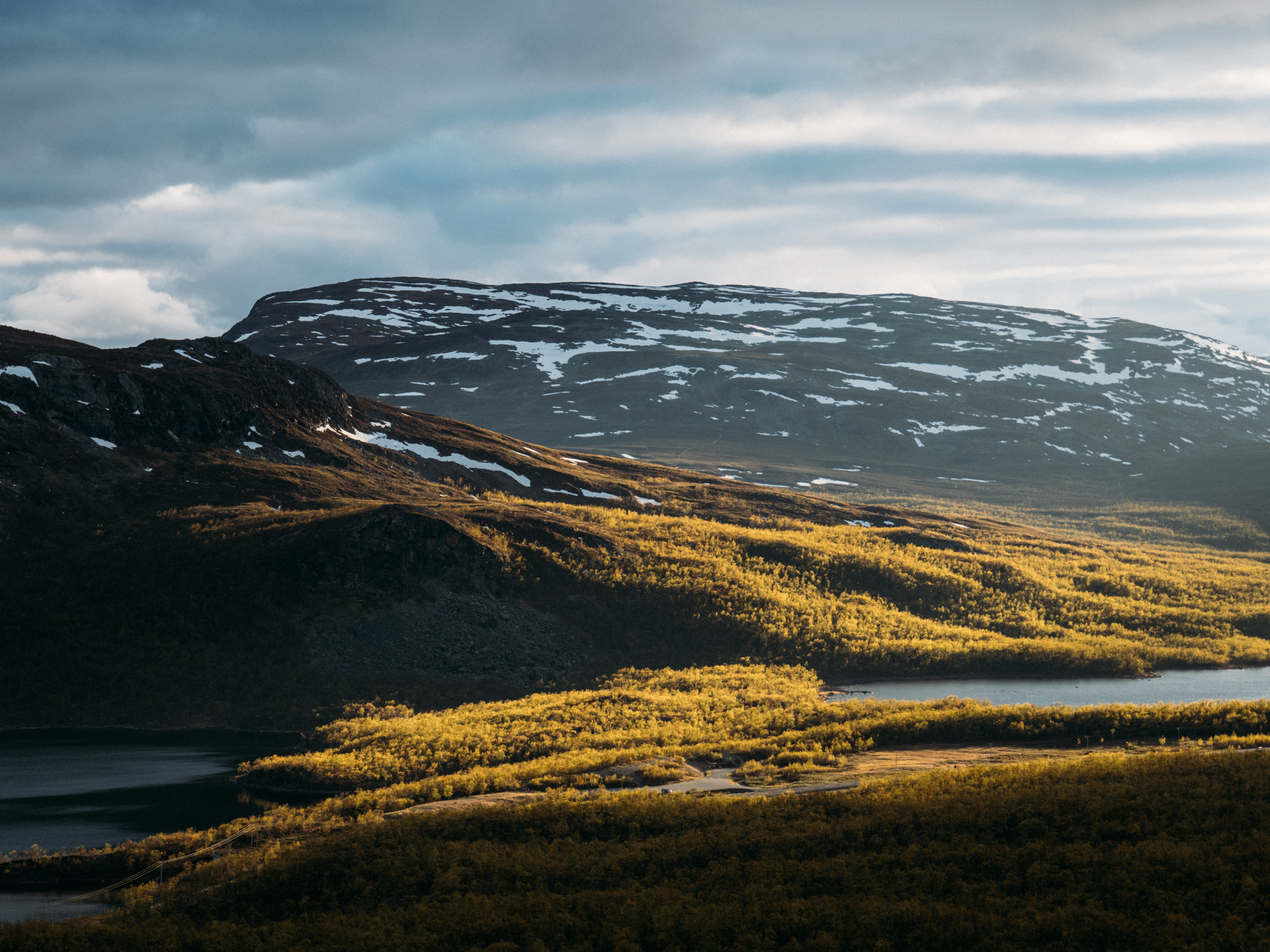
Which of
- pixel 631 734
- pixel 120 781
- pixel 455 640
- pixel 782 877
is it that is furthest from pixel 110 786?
pixel 782 877

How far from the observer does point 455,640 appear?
1992 inches

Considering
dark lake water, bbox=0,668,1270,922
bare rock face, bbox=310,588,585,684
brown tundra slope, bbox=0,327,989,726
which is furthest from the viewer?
bare rock face, bbox=310,588,585,684

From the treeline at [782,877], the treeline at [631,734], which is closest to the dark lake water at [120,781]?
the treeline at [631,734]

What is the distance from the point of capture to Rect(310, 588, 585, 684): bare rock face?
48.4 m

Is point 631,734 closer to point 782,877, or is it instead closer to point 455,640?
point 455,640

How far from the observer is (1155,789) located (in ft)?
83.5

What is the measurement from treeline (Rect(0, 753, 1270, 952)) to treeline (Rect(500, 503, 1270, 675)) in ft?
90.8

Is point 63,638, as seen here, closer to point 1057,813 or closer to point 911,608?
point 1057,813

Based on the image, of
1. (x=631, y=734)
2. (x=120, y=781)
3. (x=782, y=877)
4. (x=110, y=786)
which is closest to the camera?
(x=782, y=877)

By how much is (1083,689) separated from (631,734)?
1114 inches

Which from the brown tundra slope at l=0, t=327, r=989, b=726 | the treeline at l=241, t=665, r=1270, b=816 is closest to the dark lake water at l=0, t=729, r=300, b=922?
the brown tundra slope at l=0, t=327, r=989, b=726

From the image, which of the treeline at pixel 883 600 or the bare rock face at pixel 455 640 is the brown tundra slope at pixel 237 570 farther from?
the treeline at pixel 883 600

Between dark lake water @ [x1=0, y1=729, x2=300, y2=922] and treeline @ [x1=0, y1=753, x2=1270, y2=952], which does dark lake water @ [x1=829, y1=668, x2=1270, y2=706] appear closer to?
treeline @ [x1=0, y1=753, x2=1270, y2=952]

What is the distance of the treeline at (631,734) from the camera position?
33.5 m
